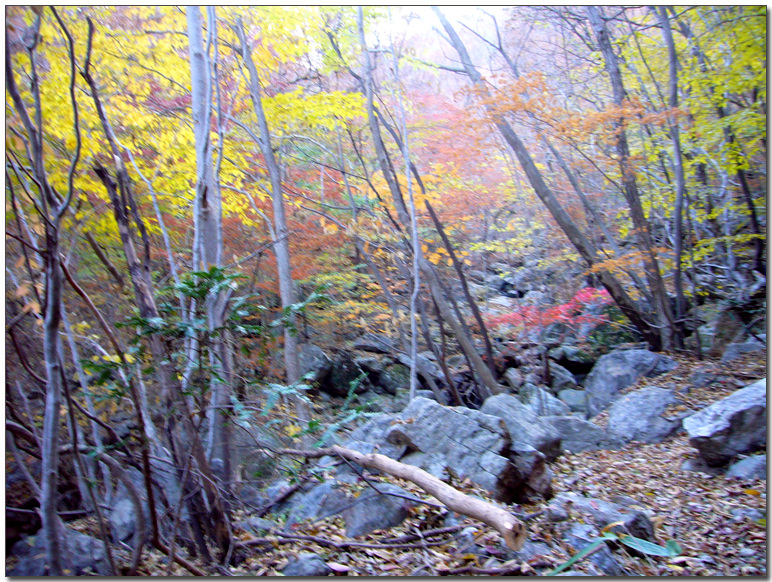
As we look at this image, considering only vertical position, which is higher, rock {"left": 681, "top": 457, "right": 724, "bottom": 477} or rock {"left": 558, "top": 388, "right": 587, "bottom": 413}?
rock {"left": 681, "top": 457, "right": 724, "bottom": 477}

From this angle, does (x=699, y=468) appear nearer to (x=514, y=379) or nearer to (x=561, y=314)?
(x=561, y=314)

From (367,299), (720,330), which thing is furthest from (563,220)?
(367,299)

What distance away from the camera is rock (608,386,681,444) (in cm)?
461

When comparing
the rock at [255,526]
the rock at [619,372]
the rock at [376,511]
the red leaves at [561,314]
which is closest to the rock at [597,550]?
the rock at [376,511]

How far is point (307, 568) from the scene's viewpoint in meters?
2.18

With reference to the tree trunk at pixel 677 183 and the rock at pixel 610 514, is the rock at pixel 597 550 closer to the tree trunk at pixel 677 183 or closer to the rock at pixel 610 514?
the rock at pixel 610 514

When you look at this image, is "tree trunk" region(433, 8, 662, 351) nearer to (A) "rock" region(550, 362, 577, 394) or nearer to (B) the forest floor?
(A) "rock" region(550, 362, 577, 394)

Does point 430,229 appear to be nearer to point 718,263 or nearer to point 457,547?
point 718,263

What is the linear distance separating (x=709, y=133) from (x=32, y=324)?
21.2 feet

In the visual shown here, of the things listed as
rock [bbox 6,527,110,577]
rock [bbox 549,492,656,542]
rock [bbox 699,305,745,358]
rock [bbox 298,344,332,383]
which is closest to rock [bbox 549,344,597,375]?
rock [bbox 699,305,745,358]

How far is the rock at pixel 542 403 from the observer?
6012mm

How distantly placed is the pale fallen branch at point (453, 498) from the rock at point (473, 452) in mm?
483

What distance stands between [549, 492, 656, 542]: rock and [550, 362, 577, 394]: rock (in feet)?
15.2

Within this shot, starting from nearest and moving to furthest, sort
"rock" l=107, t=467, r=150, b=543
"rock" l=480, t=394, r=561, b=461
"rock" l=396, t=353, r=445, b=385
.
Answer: "rock" l=107, t=467, r=150, b=543 → "rock" l=480, t=394, r=561, b=461 → "rock" l=396, t=353, r=445, b=385
